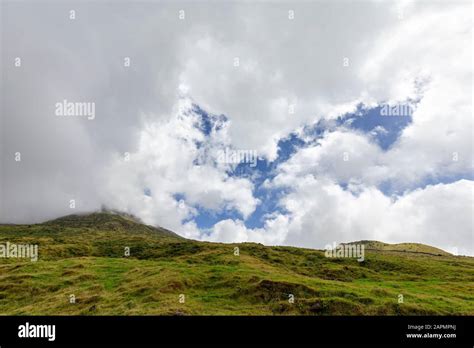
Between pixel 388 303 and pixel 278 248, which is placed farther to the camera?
pixel 278 248
